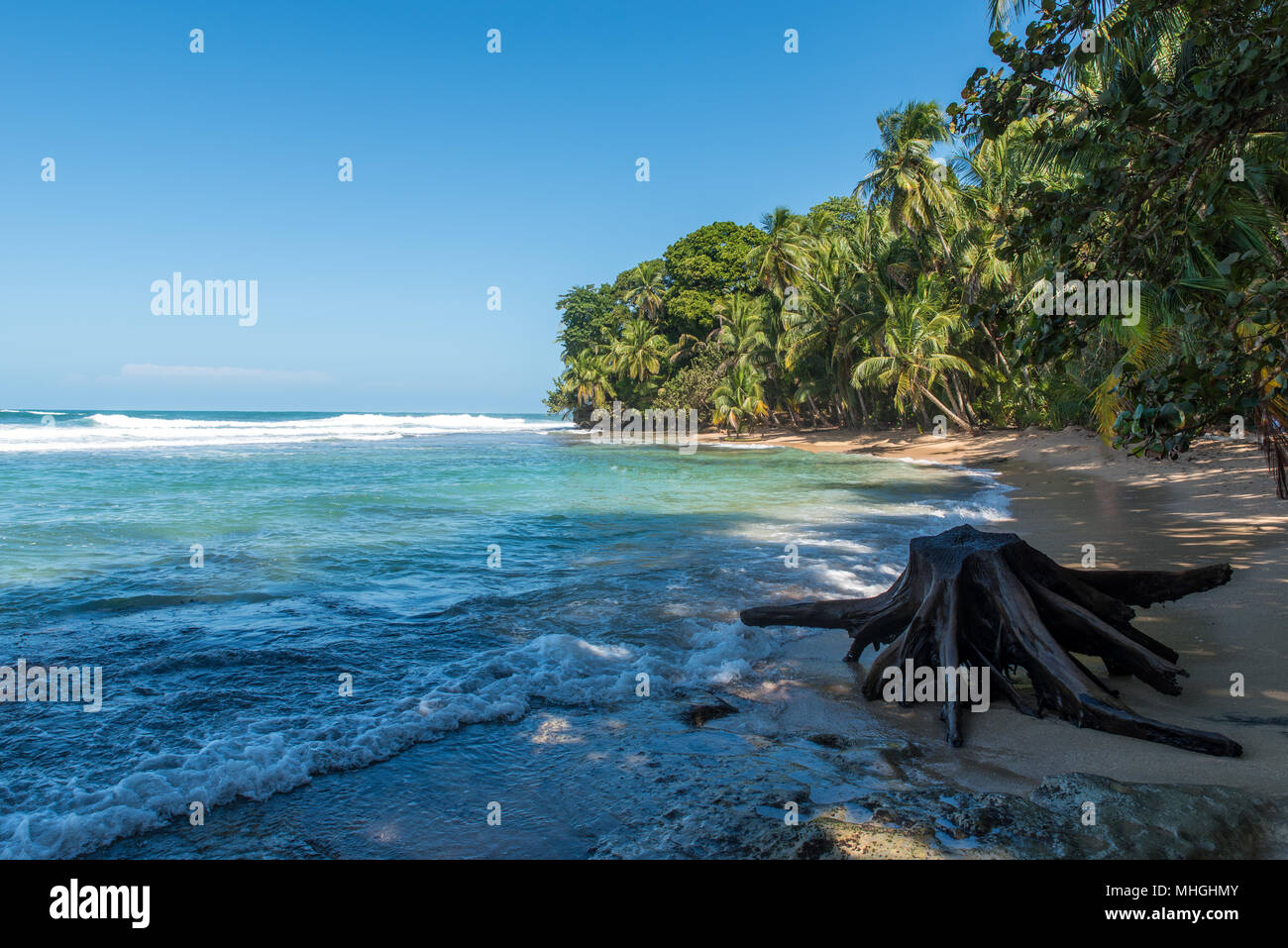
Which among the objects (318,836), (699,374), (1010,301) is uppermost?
(699,374)

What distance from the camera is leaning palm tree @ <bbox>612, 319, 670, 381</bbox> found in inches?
2311

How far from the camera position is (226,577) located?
10172mm

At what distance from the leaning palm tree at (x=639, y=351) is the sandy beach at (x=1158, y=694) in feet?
148

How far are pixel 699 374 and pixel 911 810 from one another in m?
51.0

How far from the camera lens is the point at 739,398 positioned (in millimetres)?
47250

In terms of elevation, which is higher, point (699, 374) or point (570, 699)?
point (699, 374)

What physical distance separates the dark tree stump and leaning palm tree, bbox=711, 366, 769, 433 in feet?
135

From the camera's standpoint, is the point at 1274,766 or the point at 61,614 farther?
the point at 61,614

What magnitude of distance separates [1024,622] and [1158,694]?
124cm

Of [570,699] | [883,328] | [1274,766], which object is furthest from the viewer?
[883,328]

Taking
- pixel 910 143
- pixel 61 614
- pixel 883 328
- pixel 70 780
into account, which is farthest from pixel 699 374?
pixel 70 780

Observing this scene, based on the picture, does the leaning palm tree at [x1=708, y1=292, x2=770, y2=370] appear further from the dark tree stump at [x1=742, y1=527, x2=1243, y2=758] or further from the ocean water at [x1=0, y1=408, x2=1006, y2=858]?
the dark tree stump at [x1=742, y1=527, x2=1243, y2=758]

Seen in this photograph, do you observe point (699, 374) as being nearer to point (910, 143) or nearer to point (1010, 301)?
point (910, 143)

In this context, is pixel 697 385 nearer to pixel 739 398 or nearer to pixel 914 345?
pixel 739 398
